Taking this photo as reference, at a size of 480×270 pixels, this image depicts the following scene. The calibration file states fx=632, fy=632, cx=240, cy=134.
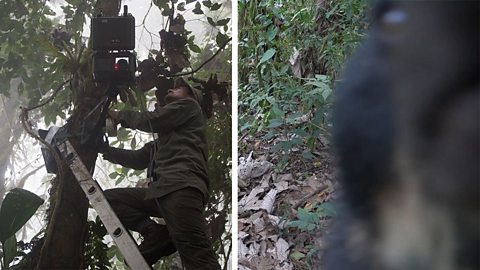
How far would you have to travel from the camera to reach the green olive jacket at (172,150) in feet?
5.68

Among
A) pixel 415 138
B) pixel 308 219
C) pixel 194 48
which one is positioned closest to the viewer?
pixel 415 138

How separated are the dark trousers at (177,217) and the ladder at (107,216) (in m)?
0.02

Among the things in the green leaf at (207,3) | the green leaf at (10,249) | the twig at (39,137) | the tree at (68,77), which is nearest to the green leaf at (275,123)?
the tree at (68,77)

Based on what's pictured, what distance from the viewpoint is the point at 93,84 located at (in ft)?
5.75

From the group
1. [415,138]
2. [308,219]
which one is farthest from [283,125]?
[415,138]

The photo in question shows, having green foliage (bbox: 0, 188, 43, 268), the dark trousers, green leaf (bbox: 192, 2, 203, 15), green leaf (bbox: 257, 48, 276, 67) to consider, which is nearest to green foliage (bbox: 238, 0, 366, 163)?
green leaf (bbox: 257, 48, 276, 67)

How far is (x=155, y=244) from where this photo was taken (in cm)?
173

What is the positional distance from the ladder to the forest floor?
288mm

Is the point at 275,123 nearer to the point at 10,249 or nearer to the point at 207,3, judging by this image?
the point at 207,3

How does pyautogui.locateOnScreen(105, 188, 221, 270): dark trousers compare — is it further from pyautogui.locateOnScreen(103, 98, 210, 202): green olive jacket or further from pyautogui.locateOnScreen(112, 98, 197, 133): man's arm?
pyautogui.locateOnScreen(112, 98, 197, 133): man's arm

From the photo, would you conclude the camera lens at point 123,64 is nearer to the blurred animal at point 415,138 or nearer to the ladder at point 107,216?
the ladder at point 107,216

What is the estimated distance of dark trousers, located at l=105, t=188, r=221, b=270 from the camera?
1.72 meters

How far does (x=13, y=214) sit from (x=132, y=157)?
0.35 meters

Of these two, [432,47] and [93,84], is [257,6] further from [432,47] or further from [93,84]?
[432,47]
